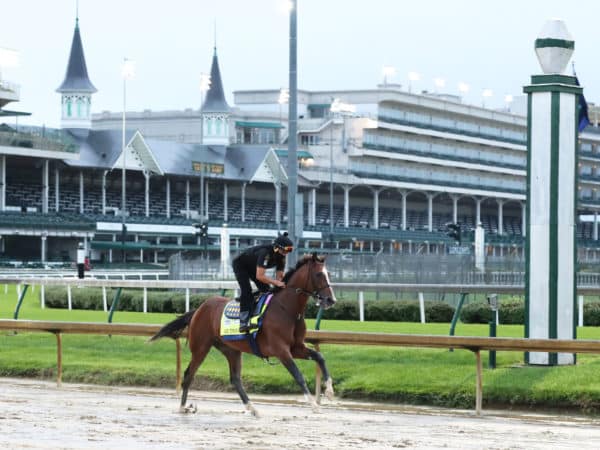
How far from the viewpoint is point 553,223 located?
17109 mm

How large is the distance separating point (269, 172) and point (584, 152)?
150 ft

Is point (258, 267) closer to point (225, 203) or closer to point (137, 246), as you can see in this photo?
point (137, 246)

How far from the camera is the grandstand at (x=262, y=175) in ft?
276

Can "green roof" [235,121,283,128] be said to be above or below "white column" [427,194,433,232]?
above

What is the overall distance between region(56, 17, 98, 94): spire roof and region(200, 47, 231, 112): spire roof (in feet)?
35.4

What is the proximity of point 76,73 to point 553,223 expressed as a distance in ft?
272

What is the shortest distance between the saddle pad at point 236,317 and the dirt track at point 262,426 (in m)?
0.80

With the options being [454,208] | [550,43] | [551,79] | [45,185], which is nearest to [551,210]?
[551,79]

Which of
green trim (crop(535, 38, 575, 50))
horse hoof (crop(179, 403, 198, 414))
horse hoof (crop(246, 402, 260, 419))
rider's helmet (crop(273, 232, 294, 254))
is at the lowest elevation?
horse hoof (crop(179, 403, 198, 414))

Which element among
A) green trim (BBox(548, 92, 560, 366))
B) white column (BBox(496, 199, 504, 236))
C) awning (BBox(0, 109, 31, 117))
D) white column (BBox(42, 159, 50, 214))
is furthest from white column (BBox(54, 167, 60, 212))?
green trim (BBox(548, 92, 560, 366))

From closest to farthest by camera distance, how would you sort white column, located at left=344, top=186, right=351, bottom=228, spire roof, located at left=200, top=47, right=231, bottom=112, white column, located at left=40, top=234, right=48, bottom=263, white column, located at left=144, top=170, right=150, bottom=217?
white column, located at left=40, top=234, right=48, bottom=263, white column, located at left=144, top=170, right=150, bottom=217, spire roof, located at left=200, top=47, right=231, bottom=112, white column, located at left=344, top=186, right=351, bottom=228

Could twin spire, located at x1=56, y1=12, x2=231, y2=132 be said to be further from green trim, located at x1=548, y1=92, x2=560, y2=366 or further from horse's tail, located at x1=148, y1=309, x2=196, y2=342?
horse's tail, located at x1=148, y1=309, x2=196, y2=342

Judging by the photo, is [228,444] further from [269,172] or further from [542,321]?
[269,172]

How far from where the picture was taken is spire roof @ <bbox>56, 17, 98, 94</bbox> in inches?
3772
